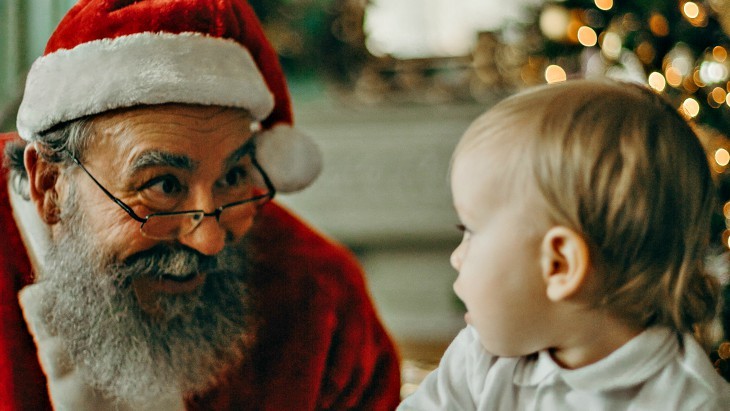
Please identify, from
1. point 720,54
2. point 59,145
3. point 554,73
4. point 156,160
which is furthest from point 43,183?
point 720,54

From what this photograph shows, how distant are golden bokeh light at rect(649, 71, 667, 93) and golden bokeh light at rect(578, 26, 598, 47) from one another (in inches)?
6.7

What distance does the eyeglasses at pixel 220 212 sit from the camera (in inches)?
41.8

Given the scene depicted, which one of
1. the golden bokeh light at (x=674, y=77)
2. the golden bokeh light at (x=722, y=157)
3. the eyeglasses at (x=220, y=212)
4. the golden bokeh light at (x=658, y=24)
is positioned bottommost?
the golden bokeh light at (x=722, y=157)

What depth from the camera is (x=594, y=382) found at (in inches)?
34.9

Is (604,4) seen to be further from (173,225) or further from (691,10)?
(173,225)

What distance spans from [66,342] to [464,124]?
73.9 inches

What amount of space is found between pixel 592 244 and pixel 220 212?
1.80 ft

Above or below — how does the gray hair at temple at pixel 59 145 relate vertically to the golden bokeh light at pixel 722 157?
above

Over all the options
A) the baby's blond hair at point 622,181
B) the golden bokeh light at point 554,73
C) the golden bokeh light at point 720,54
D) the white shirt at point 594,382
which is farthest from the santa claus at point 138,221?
the golden bokeh light at point 720,54

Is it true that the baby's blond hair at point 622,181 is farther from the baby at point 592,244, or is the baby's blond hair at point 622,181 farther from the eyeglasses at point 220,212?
the eyeglasses at point 220,212

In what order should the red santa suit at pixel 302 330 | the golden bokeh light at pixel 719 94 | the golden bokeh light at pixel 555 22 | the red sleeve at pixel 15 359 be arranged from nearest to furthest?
the red sleeve at pixel 15 359 → the red santa suit at pixel 302 330 → the golden bokeh light at pixel 719 94 → the golden bokeh light at pixel 555 22

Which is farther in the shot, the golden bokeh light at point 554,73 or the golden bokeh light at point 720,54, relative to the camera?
the golden bokeh light at point 554,73

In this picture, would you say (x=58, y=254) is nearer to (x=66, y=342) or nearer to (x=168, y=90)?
(x=66, y=342)

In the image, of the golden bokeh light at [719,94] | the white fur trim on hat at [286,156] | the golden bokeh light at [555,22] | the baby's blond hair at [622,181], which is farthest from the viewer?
the golden bokeh light at [555,22]
